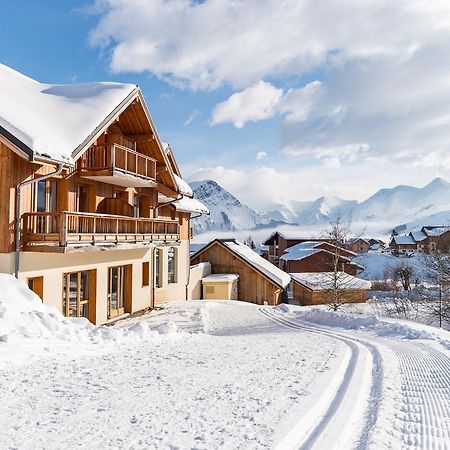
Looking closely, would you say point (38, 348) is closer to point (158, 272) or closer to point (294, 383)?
point (294, 383)

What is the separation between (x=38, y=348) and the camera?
7.82 metres

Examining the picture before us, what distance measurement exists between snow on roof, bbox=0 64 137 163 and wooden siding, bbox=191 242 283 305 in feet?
61.3

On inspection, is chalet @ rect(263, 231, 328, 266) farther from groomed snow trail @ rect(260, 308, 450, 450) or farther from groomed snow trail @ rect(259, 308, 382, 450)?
groomed snow trail @ rect(259, 308, 382, 450)

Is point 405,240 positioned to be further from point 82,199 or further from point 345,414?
point 345,414

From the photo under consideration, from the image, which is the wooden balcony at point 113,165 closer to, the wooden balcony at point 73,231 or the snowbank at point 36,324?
the wooden balcony at point 73,231

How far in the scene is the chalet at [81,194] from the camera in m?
11.2

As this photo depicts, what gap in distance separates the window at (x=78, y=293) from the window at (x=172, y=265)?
953cm

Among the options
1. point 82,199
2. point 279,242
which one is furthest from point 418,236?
point 82,199

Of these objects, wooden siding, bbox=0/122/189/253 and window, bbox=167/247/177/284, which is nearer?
wooden siding, bbox=0/122/189/253

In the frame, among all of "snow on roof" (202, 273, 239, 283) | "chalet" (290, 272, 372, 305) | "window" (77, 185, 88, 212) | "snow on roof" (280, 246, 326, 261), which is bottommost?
"chalet" (290, 272, 372, 305)

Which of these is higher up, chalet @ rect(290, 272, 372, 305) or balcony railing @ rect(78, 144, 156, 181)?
balcony railing @ rect(78, 144, 156, 181)

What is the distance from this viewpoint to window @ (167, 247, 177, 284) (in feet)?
79.8

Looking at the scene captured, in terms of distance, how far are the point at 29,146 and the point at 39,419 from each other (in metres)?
7.78

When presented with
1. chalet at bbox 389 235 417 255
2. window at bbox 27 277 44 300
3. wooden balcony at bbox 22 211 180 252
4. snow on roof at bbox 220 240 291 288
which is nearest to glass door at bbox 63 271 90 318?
window at bbox 27 277 44 300
